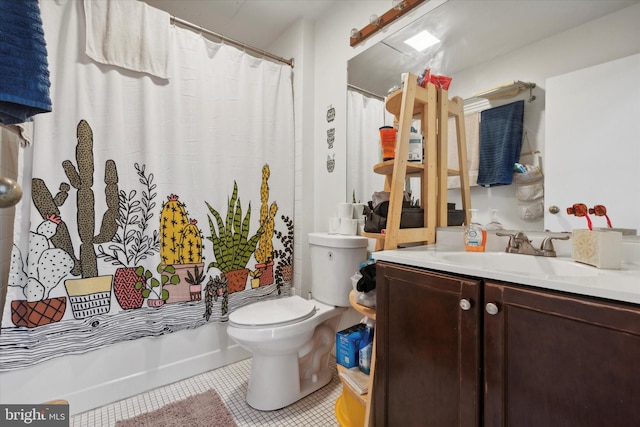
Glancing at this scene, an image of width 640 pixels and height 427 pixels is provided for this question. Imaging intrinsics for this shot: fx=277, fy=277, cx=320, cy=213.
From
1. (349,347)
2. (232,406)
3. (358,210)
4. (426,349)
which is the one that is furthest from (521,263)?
(232,406)

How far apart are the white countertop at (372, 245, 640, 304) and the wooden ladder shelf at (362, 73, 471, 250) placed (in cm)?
22

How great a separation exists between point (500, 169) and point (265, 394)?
1.50m

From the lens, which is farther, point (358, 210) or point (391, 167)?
point (358, 210)

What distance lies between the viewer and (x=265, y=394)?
1.38 meters

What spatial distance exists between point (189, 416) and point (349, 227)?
4.09 feet

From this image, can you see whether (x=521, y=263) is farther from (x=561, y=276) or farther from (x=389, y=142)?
(x=389, y=142)

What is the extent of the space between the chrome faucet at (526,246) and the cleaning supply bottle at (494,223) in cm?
8

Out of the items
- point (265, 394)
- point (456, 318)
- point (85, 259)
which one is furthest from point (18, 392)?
point (456, 318)

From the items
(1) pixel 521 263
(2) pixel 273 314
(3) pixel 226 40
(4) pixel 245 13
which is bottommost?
(2) pixel 273 314

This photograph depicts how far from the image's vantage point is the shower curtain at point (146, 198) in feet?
4.20

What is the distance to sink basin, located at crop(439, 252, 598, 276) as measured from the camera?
805 millimetres

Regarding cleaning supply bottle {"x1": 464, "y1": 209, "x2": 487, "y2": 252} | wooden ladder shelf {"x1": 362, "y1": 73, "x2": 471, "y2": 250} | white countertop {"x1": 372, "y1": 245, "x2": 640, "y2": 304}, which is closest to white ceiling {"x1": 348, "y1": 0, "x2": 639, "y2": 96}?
wooden ladder shelf {"x1": 362, "y1": 73, "x2": 471, "y2": 250}

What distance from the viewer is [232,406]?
1.41 m

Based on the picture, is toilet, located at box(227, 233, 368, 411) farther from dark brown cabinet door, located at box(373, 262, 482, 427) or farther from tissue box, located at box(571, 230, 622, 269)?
tissue box, located at box(571, 230, 622, 269)
